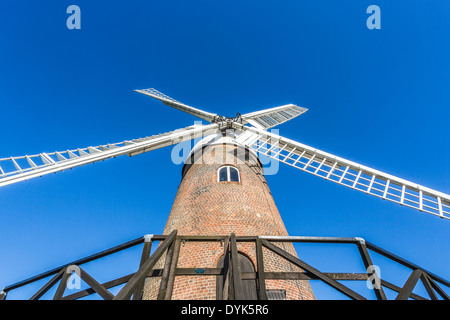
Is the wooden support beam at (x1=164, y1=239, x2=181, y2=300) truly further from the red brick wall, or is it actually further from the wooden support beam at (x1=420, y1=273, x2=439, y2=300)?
the wooden support beam at (x1=420, y1=273, x2=439, y2=300)

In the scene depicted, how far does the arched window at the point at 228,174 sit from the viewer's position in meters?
7.97

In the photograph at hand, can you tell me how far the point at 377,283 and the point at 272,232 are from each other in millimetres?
3084

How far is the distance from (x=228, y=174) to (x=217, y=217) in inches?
77.9

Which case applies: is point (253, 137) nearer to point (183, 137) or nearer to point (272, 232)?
point (183, 137)

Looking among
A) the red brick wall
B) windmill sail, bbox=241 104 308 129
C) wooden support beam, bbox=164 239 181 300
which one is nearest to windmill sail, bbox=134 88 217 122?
windmill sail, bbox=241 104 308 129

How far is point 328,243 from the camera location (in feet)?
13.1

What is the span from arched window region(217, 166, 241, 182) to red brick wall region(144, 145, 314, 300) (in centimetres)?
15

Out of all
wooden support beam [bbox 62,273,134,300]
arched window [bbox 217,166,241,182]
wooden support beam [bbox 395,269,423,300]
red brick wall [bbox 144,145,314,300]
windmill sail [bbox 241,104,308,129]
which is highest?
windmill sail [bbox 241,104,308,129]

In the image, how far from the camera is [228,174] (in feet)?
26.6

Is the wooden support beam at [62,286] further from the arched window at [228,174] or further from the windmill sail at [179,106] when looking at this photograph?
the windmill sail at [179,106]

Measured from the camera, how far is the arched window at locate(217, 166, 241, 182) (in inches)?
314

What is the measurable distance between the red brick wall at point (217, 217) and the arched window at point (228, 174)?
0.15 m

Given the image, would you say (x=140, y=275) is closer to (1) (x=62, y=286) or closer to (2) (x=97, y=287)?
(2) (x=97, y=287)

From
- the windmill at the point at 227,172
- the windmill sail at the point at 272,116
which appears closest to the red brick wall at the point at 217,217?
the windmill at the point at 227,172
